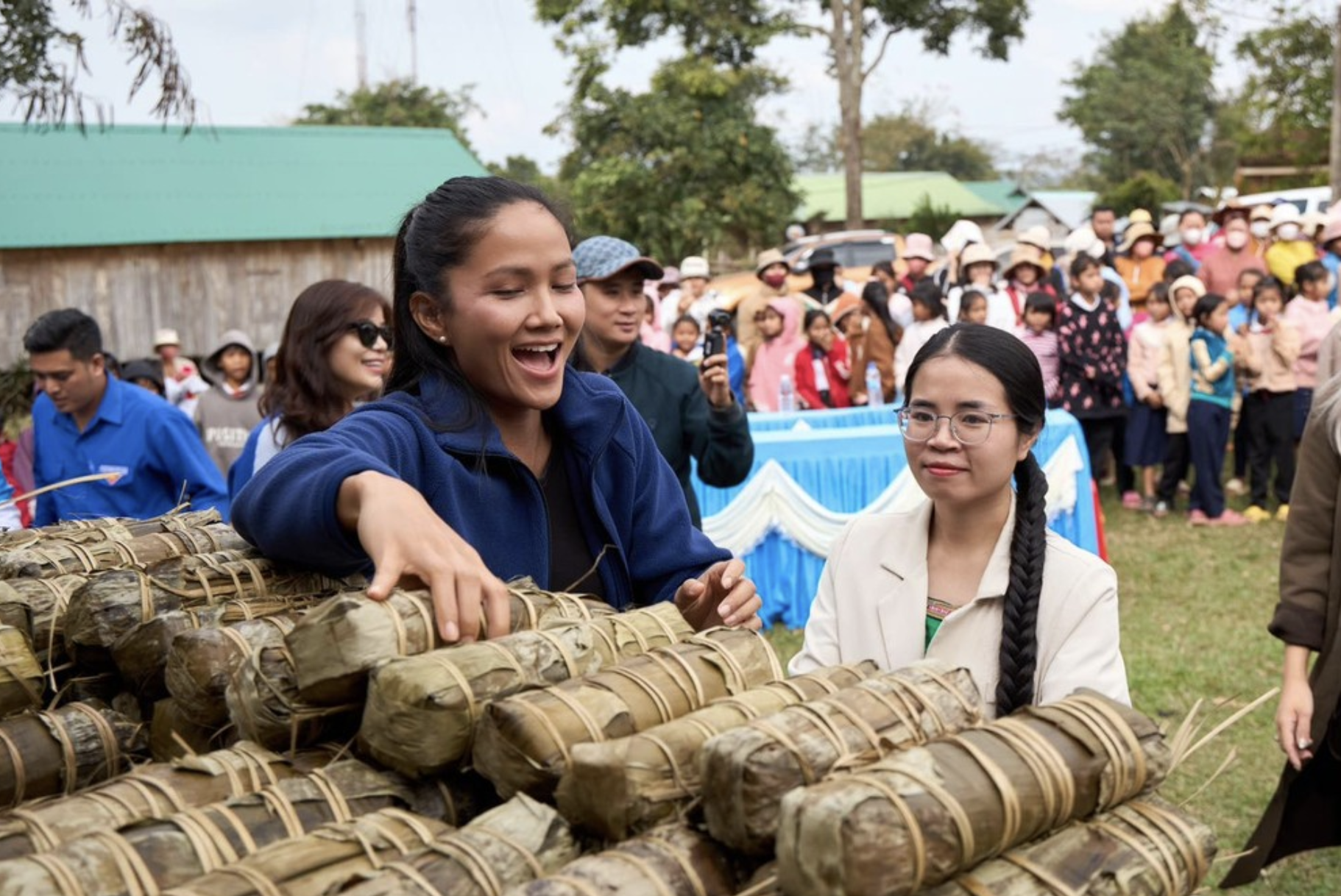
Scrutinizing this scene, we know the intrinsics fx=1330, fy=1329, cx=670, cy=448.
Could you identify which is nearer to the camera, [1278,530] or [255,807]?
[255,807]

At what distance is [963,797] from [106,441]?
14.6 ft

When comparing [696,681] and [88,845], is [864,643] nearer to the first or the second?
[696,681]

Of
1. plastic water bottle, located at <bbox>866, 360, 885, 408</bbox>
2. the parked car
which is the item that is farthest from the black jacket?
the parked car

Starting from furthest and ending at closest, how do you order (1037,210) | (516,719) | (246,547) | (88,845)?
(1037,210), (246,547), (516,719), (88,845)

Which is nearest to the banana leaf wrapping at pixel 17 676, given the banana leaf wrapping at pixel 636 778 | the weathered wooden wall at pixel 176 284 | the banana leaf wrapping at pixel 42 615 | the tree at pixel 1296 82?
the banana leaf wrapping at pixel 42 615

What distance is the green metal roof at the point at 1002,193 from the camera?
180 ft

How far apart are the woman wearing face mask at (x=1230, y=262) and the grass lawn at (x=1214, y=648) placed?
2611 mm

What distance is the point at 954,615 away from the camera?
2551mm

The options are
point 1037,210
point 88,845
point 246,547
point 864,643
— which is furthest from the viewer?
point 1037,210

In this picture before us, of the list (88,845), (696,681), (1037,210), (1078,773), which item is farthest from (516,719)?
(1037,210)

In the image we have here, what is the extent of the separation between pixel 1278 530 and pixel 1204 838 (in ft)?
30.6

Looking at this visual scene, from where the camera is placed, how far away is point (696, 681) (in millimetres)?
1737

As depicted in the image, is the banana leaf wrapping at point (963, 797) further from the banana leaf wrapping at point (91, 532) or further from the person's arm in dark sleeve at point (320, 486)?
the banana leaf wrapping at point (91, 532)

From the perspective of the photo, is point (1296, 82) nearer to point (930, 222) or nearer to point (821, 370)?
point (930, 222)
